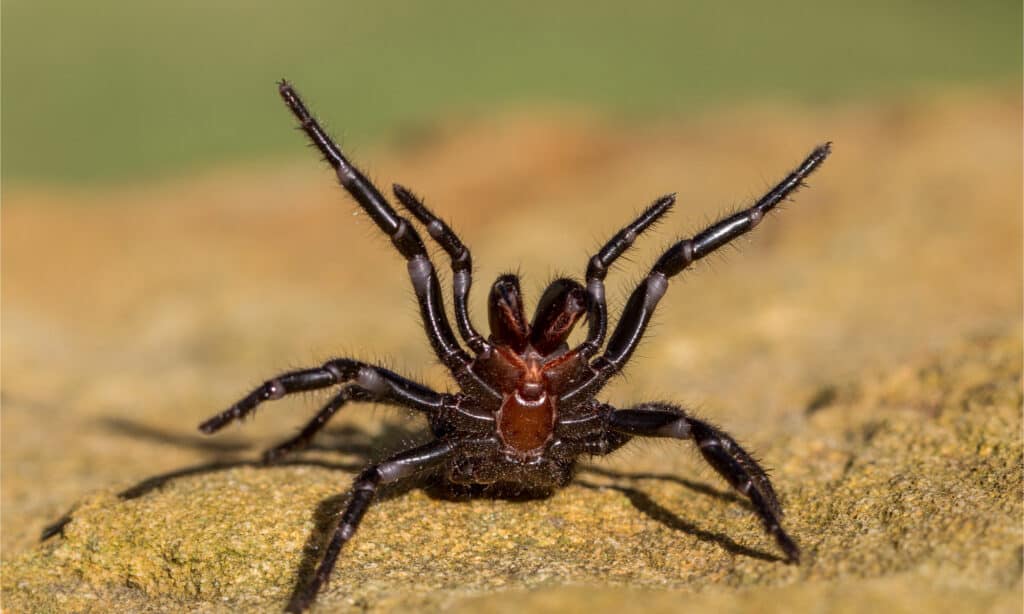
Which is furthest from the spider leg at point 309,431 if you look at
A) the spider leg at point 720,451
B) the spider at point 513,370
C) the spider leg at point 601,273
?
the spider leg at point 720,451

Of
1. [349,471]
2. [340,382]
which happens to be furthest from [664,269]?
[349,471]

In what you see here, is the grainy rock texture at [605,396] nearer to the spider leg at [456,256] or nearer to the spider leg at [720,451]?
the spider leg at [720,451]

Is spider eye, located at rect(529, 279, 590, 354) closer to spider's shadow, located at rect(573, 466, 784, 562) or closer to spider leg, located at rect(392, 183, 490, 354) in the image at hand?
spider leg, located at rect(392, 183, 490, 354)

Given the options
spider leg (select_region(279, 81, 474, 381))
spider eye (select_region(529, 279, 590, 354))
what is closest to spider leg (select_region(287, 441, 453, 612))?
spider leg (select_region(279, 81, 474, 381))

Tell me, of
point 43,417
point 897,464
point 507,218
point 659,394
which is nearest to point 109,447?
point 43,417

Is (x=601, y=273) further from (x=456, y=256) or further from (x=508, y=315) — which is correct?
(x=456, y=256)

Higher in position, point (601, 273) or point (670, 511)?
point (601, 273)
